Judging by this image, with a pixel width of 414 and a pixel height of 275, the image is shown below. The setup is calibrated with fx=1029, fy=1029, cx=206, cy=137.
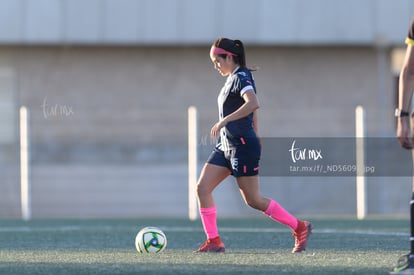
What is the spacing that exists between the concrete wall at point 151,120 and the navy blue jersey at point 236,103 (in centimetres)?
1001

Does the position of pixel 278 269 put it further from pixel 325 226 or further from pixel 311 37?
pixel 311 37

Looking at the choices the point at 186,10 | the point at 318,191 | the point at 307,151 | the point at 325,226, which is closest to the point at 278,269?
the point at 325,226

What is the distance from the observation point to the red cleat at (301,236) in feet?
29.0

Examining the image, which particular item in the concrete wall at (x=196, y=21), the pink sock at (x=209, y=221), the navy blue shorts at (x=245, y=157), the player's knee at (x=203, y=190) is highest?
the concrete wall at (x=196, y=21)

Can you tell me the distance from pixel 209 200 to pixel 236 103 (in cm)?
89

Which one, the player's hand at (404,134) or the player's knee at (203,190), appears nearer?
the player's hand at (404,134)

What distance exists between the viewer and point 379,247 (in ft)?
30.0

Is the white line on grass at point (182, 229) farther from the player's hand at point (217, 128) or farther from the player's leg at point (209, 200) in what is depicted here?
the player's hand at point (217, 128)

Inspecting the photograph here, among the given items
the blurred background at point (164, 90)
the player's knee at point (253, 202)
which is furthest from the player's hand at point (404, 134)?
the blurred background at point (164, 90)

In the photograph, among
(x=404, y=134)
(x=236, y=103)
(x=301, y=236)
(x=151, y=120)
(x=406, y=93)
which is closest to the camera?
(x=404, y=134)

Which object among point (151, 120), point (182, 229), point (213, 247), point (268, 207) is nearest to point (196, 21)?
point (151, 120)

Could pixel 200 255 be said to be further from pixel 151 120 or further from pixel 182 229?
pixel 151 120

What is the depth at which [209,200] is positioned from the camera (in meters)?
8.98

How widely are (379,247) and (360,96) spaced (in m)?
14.2
